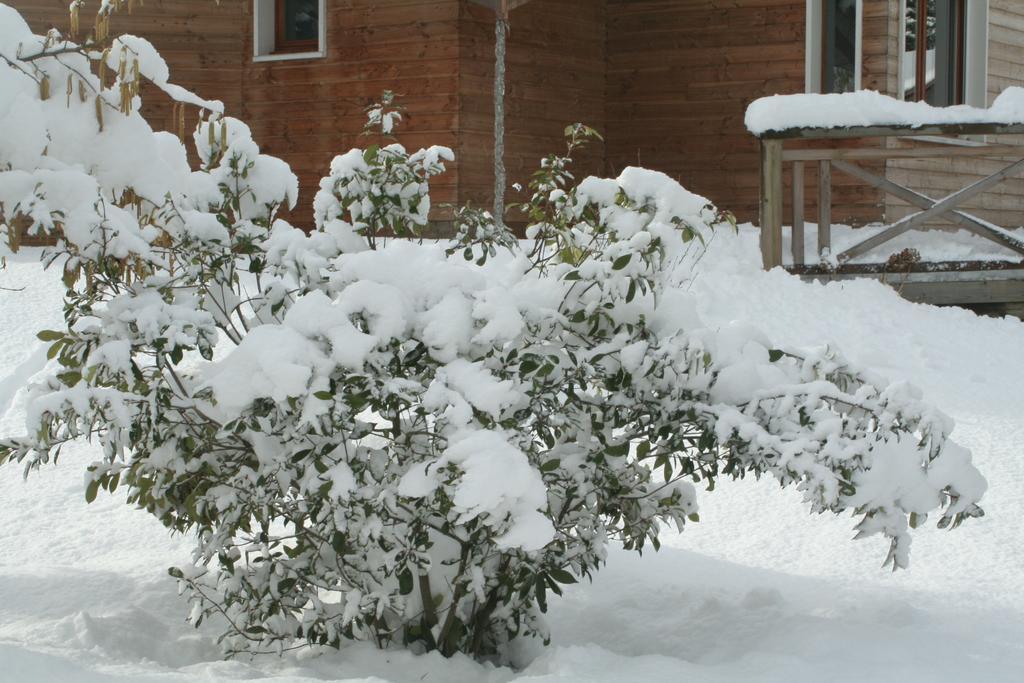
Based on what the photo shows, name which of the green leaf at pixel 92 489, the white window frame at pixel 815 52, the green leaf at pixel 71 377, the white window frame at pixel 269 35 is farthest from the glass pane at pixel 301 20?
the green leaf at pixel 71 377

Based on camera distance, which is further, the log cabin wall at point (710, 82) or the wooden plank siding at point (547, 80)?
the log cabin wall at point (710, 82)

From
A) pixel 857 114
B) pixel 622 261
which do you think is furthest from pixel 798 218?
pixel 622 261

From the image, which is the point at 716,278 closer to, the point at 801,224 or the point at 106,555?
the point at 801,224

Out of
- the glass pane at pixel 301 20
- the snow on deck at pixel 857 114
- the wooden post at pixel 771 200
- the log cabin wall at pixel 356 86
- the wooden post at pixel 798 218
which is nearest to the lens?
the snow on deck at pixel 857 114

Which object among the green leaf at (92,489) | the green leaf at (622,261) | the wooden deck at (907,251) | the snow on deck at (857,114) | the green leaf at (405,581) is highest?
the snow on deck at (857,114)

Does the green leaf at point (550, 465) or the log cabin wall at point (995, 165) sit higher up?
the log cabin wall at point (995, 165)

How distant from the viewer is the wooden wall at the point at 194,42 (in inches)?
502

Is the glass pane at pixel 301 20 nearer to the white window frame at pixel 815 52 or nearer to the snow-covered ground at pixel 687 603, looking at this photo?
the white window frame at pixel 815 52

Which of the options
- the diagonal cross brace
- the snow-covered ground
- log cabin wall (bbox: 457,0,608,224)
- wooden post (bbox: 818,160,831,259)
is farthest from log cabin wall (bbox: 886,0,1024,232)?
the snow-covered ground

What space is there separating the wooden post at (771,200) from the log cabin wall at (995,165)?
12.7 ft

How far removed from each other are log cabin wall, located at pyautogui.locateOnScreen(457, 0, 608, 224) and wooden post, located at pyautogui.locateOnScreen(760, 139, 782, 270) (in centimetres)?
346

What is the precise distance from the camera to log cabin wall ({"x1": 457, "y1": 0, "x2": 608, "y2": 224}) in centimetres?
1191

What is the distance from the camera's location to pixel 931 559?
4816 mm

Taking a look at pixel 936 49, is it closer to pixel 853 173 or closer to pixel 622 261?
pixel 853 173
